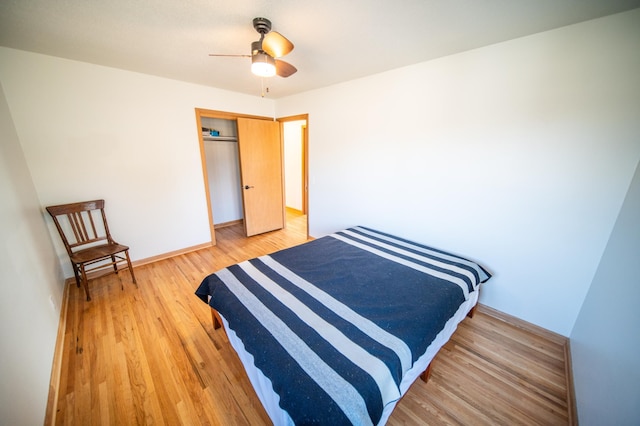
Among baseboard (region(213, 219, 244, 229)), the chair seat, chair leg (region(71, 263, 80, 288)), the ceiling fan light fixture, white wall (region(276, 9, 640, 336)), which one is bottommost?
baseboard (region(213, 219, 244, 229))

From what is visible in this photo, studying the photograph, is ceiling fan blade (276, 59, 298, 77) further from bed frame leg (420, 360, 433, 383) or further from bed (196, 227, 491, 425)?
bed frame leg (420, 360, 433, 383)

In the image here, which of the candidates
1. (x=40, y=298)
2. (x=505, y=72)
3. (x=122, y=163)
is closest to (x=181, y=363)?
(x=40, y=298)

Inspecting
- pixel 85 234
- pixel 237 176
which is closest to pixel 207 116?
pixel 237 176

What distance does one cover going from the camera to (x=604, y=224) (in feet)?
4.89

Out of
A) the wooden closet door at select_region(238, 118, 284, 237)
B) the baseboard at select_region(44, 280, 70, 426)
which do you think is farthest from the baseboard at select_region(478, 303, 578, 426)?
the wooden closet door at select_region(238, 118, 284, 237)

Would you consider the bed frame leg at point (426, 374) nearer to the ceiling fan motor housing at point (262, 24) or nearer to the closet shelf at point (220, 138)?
the ceiling fan motor housing at point (262, 24)

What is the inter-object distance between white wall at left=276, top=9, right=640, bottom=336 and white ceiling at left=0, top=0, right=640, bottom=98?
7.9 inches

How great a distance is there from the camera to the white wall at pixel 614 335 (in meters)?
0.94

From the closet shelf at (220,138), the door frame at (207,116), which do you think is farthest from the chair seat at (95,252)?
the closet shelf at (220,138)

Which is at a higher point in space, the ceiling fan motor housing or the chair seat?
the ceiling fan motor housing

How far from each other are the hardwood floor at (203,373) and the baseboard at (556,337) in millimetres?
18

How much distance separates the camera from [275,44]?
1.43m

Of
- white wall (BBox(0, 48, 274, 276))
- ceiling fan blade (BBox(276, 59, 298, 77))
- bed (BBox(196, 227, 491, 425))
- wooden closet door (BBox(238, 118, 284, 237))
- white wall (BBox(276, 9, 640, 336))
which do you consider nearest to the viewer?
bed (BBox(196, 227, 491, 425))

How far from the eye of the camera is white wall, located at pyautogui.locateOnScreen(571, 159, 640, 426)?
36.9 inches
